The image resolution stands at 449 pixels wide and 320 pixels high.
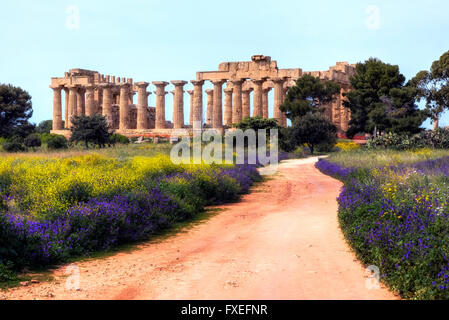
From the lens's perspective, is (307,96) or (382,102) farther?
(307,96)

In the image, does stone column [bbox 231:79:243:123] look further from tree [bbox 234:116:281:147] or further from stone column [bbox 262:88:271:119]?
tree [bbox 234:116:281:147]

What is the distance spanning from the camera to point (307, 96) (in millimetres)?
54156

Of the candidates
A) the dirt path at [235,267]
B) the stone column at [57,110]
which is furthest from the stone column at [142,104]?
the dirt path at [235,267]

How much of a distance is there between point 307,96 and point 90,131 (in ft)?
84.1

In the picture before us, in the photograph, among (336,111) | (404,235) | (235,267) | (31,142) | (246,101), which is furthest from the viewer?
(246,101)

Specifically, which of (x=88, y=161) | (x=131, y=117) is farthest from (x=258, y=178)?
(x=131, y=117)

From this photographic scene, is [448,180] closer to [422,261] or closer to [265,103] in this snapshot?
[422,261]

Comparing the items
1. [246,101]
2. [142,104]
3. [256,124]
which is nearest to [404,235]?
[256,124]

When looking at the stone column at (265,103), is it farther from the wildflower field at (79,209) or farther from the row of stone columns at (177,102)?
the wildflower field at (79,209)

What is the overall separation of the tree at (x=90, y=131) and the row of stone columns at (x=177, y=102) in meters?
14.3

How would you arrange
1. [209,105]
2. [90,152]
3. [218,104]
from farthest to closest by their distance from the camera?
1. [209,105]
2. [218,104]
3. [90,152]

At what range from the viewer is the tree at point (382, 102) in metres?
46.3

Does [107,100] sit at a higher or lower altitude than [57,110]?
higher

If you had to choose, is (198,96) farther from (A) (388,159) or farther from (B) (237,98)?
(A) (388,159)
